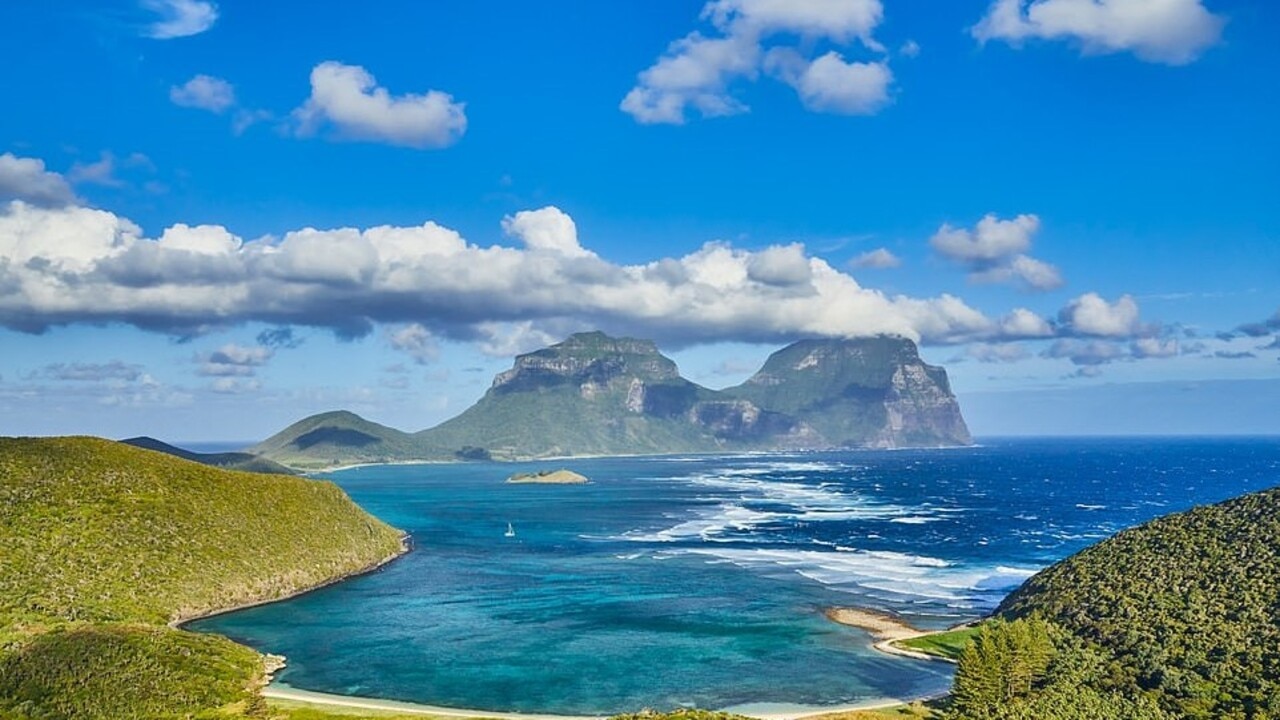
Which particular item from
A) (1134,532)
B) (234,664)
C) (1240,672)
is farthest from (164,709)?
(1134,532)

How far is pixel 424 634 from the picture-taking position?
117312 millimetres

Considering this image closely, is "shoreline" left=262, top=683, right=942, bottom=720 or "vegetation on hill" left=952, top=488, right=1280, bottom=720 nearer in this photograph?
"vegetation on hill" left=952, top=488, right=1280, bottom=720

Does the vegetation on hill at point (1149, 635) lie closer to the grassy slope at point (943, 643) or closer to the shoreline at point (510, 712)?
the grassy slope at point (943, 643)

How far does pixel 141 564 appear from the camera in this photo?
407 feet

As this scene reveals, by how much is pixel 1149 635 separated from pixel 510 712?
6413 cm

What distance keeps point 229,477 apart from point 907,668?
123203 mm

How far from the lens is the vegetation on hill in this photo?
76375 millimetres

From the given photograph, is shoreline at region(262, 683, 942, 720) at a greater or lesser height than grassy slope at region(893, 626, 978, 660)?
lesser

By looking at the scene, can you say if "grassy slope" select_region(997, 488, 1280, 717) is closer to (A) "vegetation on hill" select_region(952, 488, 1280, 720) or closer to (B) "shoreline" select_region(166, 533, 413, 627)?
(A) "vegetation on hill" select_region(952, 488, 1280, 720)

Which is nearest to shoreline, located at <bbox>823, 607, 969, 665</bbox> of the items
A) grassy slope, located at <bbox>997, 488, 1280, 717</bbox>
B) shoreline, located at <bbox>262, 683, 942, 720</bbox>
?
grassy slope, located at <bbox>997, 488, 1280, 717</bbox>

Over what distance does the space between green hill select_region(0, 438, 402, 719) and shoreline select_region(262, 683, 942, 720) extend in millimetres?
5813

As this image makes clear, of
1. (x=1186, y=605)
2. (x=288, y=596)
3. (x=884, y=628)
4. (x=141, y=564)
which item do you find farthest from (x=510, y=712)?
(x=1186, y=605)

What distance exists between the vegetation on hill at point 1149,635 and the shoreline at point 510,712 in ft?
30.3

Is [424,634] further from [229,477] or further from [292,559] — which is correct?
[229,477]
